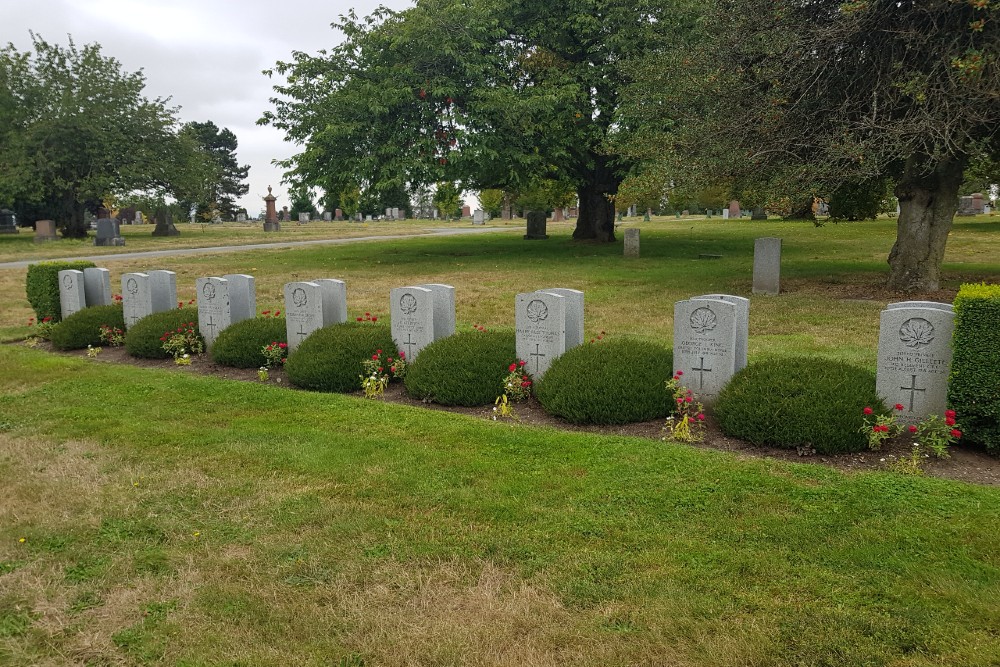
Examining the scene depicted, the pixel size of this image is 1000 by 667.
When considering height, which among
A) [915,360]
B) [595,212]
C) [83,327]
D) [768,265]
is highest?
[595,212]

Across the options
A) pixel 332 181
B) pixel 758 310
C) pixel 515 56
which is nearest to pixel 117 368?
pixel 758 310

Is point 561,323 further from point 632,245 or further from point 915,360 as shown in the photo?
point 632,245

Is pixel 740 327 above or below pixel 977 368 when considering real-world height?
above

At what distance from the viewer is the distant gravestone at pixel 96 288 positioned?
1238 cm

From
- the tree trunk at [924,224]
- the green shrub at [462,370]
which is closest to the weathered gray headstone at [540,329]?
the green shrub at [462,370]

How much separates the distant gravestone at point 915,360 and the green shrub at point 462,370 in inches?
135

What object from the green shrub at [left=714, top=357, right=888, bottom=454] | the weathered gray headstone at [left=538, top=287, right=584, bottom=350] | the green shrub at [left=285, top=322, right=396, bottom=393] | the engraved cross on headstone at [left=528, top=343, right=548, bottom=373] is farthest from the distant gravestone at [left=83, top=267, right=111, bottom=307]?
the green shrub at [left=714, top=357, right=888, bottom=454]

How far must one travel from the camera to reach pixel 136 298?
11352 mm

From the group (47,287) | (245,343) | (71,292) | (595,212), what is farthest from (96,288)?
(595,212)

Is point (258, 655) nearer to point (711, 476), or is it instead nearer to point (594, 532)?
point (594, 532)

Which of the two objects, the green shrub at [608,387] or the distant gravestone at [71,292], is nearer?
the green shrub at [608,387]

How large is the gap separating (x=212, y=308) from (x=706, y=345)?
672 cm

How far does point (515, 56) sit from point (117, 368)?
18568 millimetres

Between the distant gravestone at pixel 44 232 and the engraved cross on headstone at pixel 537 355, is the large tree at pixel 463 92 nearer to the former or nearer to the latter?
the engraved cross on headstone at pixel 537 355
